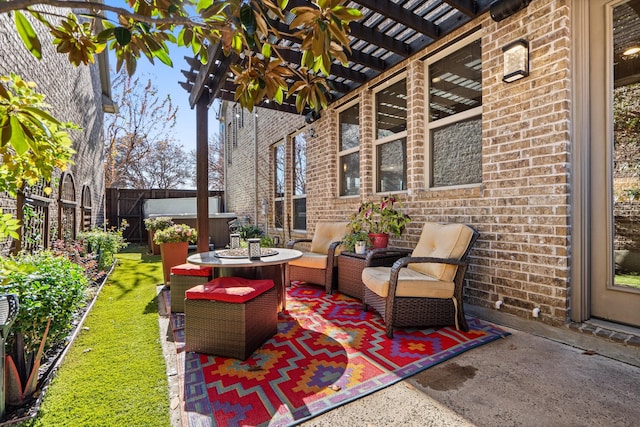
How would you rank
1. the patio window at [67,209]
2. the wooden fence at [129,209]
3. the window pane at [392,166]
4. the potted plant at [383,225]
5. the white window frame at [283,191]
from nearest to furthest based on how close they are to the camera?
the potted plant at [383,225], the window pane at [392,166], the patio window at [67,209], the white window frame at [283,191], the wooden fence at [129,209]

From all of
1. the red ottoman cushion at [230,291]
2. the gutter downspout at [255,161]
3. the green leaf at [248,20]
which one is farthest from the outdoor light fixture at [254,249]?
the gutter downspout at [255,161]

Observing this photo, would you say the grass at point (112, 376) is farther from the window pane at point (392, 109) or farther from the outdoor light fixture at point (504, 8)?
the outdoor light fixture at point (504, 8)

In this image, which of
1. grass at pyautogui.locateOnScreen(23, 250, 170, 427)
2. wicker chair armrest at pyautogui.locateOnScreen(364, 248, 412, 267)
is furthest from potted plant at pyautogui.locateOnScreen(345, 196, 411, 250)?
grass at pyautogui.locateOnScreen(23, 250, 170, 427)

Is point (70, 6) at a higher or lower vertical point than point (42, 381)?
higher

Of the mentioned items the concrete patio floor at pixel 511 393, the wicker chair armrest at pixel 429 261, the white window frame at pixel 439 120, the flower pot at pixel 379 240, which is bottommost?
the concrete patio floor at pixel 511 393

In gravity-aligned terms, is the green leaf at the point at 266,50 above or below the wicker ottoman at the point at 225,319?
above

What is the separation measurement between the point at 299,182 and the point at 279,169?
1073 mm

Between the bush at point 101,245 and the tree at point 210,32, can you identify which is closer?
the tree at point 210,32

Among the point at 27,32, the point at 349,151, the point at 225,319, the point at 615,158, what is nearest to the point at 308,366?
the point at 225,319

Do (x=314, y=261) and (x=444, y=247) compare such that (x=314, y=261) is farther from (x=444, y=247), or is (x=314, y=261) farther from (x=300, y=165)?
(x=300, y=165)

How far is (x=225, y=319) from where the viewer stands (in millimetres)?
2320

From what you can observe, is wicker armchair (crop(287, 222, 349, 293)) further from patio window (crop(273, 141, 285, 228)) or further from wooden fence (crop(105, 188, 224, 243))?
wooden fence (crop(105, 188, 224, 243))

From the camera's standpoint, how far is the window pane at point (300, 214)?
22.3ft

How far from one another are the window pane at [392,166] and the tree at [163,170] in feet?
49.3
